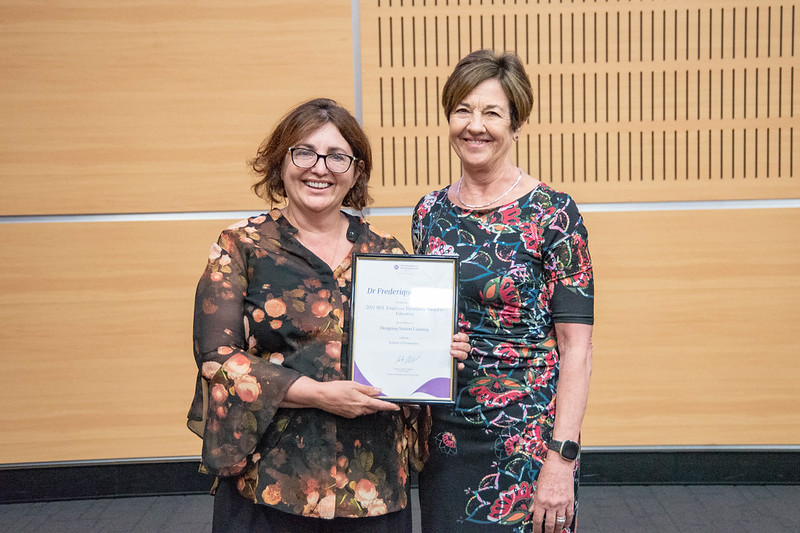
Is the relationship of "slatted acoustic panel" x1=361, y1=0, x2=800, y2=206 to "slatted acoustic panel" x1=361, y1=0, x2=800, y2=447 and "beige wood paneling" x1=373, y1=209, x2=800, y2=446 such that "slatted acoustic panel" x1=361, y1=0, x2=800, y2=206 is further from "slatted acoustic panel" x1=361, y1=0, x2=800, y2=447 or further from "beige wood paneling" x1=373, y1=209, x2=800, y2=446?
"beige wood paneling" x1=373, y1=209, x2=800, y2=446

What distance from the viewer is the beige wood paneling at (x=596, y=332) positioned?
12.5ft

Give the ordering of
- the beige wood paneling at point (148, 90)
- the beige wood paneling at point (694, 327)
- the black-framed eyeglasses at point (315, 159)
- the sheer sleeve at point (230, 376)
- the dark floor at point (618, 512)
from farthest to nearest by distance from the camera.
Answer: the beige wood paneling at point (694, 327) → the beige wood paneling at point (148, 90) → the dark floor at point (618, 512) → the black-framed eyeglasses at point (315, 159) → the sheer sleeve at point (230, 376)

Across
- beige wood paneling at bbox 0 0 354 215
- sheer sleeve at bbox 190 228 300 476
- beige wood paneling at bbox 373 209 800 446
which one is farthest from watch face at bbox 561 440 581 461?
beige wood paneling at bbox 0 0 354 215

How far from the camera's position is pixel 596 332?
3873mm

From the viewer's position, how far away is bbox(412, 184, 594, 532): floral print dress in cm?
171

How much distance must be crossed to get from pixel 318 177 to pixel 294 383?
51 cm

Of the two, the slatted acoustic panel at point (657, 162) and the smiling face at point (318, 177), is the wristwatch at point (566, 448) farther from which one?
the slatted acoustic panel at point (657, 162)

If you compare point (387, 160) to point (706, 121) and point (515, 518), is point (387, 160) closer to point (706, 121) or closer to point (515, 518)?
point (706, 121)

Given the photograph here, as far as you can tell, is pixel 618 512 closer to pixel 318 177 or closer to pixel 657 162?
pixel 657 162

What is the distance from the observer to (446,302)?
5.33 ft

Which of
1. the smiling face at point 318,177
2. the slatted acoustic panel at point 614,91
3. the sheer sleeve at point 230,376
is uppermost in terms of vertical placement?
the slatted acoustic panel at point 614,91

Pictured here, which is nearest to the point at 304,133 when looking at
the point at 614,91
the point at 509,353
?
the point at 509,353

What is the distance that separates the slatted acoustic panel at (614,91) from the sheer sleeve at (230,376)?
230 centimetres

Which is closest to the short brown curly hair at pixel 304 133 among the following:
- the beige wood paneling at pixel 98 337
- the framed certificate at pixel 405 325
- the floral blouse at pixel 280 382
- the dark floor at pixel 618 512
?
the floral blouse at pixel 280 382
